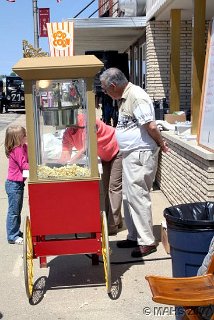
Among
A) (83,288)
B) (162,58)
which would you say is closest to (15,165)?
(83,288)

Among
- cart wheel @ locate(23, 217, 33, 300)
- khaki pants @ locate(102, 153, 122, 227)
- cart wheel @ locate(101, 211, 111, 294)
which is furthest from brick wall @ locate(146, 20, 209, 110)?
cart wheel @ locate(23, 217, 33, 300)

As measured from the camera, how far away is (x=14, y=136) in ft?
16.4

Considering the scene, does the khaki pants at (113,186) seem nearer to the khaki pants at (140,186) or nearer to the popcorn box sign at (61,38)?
the khaki pants at (140,186)

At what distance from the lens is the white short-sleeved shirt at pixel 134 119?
4496mm

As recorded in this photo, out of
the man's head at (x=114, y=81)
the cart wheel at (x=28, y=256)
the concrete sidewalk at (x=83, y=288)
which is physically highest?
the man's head at (x=114, y=81)

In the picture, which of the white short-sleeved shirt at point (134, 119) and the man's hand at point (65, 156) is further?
the white short-sleeved shirt at point (134, 119)

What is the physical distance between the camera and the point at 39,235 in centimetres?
399

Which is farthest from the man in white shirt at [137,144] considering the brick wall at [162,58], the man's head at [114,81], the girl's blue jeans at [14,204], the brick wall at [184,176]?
the brick wall at [162,58]

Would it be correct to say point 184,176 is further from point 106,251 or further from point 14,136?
point 106,251

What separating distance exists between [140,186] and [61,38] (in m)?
6.15

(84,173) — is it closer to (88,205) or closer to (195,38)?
(88,205)

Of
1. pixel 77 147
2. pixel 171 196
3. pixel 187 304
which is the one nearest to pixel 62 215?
pixel 77 147

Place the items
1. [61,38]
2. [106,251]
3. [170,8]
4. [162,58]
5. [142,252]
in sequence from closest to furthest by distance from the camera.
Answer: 1. [106,251]
2. [142,252]
3. [170,8]
4. [61,38]
5. [162,58]

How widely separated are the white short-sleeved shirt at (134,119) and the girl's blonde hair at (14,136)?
991 mm
